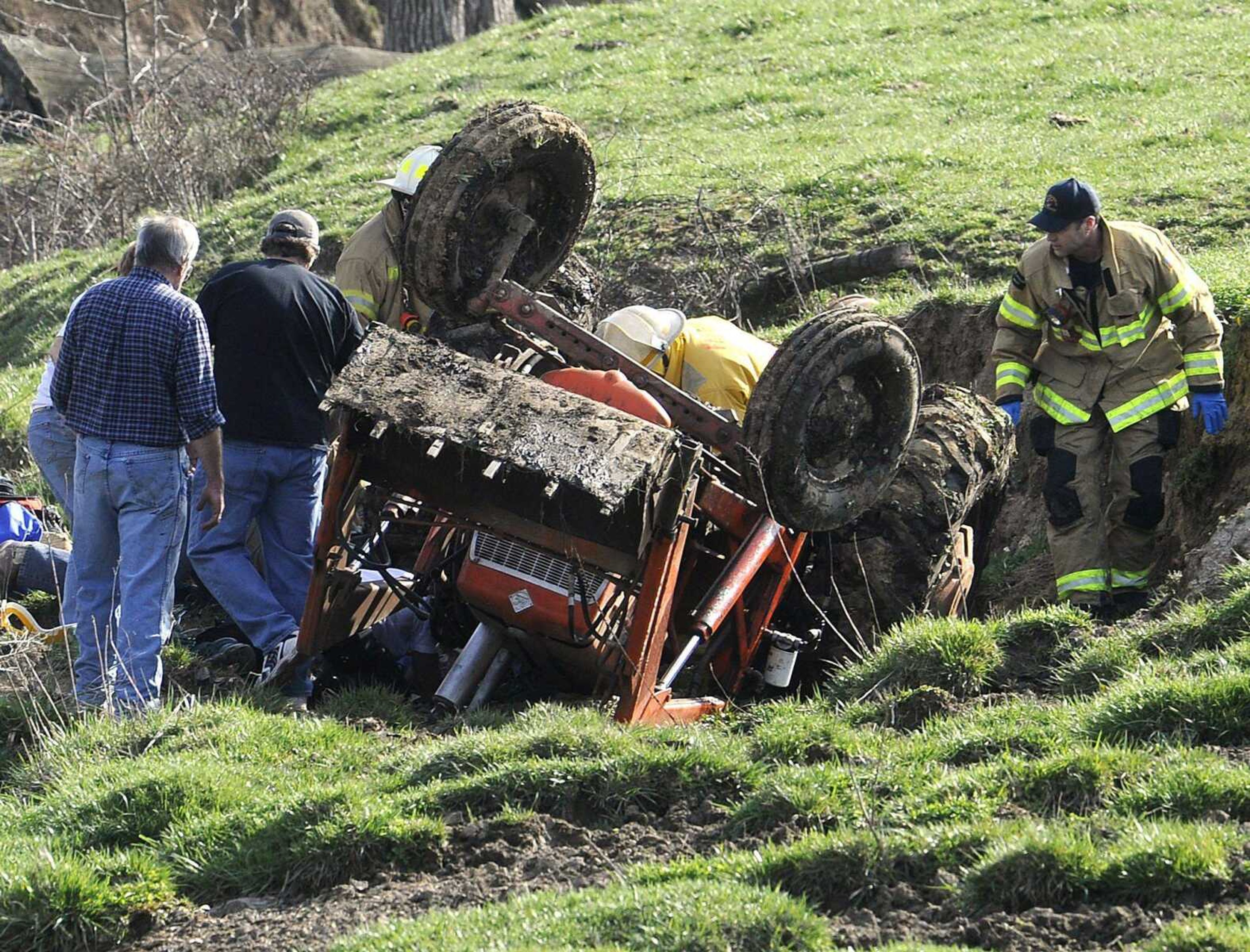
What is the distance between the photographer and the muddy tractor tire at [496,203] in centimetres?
695

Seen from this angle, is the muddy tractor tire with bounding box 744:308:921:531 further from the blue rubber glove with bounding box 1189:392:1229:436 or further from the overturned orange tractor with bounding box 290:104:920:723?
the blue rubber glove with bounding box 1189:392:1229:436

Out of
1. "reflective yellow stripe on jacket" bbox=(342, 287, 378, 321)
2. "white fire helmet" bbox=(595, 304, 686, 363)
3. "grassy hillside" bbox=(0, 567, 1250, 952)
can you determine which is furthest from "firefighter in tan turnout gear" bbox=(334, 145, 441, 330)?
"grassy hillside" bbox=(0, 567, 1250, 952)

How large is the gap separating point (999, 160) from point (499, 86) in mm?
6859

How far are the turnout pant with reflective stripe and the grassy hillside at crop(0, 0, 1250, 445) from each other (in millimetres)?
1520

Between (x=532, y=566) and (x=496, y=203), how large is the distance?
1869 millimetres

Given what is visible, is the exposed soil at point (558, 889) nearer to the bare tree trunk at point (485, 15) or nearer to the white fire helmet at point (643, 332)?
the white fire helmet at point (643, 332)

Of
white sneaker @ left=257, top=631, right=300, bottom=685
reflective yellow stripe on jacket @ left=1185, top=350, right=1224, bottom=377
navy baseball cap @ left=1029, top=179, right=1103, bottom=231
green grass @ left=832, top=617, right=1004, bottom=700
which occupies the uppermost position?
navy baseball cap @ left=1029, top=179, right=1103, bottom=231

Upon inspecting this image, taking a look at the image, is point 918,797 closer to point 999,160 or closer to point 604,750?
point 604,750

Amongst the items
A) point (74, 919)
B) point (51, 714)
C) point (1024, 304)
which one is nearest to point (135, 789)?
point (74, 919)

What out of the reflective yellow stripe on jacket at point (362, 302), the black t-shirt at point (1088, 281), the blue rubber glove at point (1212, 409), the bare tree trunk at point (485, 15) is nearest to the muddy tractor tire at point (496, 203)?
the reflective yellow stripe on jacket at point (362, 302)

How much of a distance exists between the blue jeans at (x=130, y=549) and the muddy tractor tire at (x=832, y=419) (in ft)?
8.01

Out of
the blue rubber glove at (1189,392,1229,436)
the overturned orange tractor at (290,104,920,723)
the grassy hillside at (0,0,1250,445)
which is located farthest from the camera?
the grassy hillside at (0,0,1250,445)

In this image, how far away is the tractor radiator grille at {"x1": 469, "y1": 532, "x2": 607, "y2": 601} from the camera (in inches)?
245

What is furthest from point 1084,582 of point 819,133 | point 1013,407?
point 819,133
